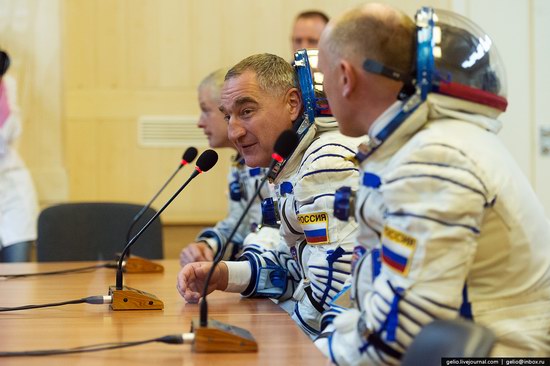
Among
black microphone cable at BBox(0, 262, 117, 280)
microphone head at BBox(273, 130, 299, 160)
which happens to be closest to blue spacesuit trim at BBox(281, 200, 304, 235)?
microphone head at BBox(273, 130, 299, 160)

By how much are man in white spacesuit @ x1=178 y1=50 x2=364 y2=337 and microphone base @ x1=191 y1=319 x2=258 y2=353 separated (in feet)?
1.79

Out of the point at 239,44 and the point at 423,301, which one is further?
the point at 239,44

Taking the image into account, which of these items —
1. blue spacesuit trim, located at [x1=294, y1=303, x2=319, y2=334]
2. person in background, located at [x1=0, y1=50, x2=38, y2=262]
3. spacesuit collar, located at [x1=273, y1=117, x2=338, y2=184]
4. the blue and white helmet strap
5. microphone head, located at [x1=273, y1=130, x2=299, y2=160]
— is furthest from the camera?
person in background, located at [x1=0, y1=50, x2=38, y2=262]

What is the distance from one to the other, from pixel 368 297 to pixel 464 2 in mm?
3831

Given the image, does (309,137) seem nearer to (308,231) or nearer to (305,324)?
(308,231)

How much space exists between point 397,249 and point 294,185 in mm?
886

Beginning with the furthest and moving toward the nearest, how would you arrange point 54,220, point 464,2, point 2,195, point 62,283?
point 464,2 → point 2,195 → point 54,220 → point 62,283

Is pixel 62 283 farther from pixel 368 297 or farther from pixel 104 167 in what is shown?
pixel 104 167

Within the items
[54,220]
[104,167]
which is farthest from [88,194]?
[54,220]

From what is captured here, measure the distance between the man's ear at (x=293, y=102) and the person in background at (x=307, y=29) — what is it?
2.11 m

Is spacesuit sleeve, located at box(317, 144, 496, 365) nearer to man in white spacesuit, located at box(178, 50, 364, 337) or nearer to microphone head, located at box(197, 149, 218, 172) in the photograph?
man in white spacesuit, located at box(178, 50, 364, 337)

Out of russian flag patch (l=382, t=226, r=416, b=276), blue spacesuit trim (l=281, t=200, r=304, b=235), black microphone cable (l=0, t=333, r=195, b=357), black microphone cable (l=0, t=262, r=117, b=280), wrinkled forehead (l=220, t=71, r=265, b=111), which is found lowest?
black microphone cable (l=0, t=262, r=117, b=280)

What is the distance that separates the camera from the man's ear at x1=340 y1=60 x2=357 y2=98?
1.58 m

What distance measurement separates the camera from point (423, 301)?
135 cm
